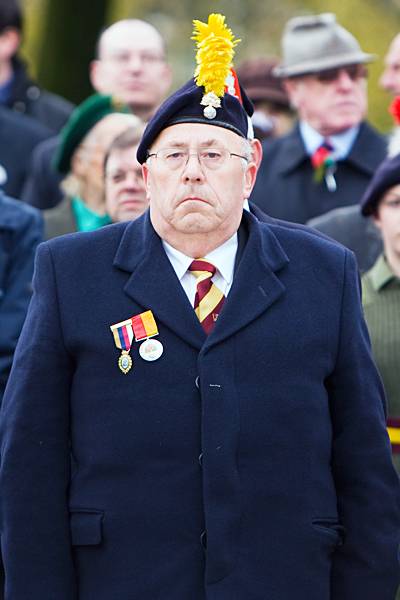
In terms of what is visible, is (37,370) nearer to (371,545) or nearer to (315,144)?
(371,545)

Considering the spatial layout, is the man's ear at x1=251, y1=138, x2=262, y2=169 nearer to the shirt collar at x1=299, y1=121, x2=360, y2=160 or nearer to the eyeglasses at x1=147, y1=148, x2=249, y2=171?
the eyeglasses at x1=147, y1=148, x2=249, y2=171

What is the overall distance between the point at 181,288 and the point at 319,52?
4018 mm

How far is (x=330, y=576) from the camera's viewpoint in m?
4.50

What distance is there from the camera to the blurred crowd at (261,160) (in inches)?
230

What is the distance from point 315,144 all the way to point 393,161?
197 centimetres

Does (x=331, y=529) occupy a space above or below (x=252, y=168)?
below

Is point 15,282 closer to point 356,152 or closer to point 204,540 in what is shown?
point 204,540

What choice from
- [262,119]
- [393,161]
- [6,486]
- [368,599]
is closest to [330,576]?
[368,599]

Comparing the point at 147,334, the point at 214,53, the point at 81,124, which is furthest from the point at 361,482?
the point at 81,124

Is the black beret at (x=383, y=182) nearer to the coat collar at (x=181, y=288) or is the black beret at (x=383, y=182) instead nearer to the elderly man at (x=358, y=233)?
the elderly man at (x=358, y=233)

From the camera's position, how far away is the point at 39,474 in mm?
4391

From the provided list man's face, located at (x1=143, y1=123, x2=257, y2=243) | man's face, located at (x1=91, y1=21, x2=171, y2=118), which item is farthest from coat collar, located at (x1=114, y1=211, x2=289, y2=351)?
man's face, located at (x1=91, y1=21, x2=171, y2=118)

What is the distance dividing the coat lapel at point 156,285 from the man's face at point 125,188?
201 centimetres

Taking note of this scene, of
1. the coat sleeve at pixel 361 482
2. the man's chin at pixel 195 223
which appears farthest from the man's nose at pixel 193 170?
the coat sleeve at pixel 361 482
